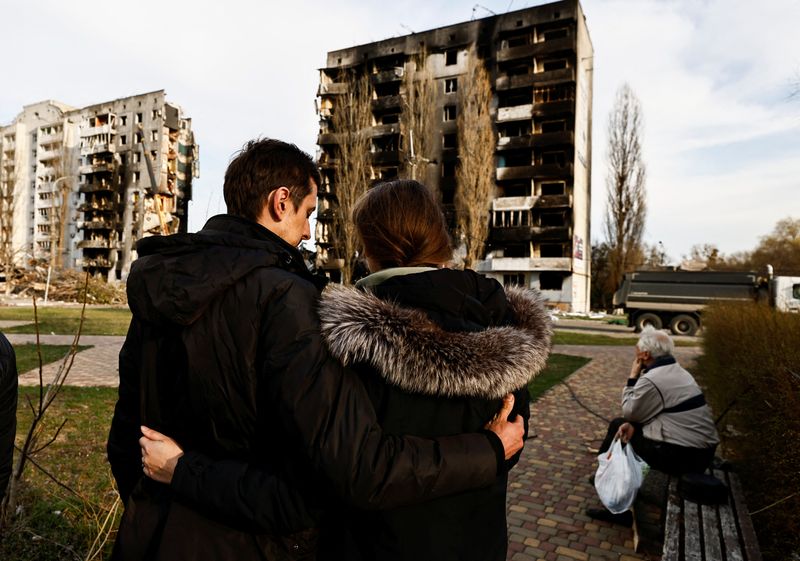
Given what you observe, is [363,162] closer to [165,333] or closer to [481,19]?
[481,19]

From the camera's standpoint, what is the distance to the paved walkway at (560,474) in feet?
12.3

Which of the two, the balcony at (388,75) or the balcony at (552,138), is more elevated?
the balcony at (388,75)

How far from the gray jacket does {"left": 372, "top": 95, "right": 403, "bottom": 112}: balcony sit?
45.0 metres

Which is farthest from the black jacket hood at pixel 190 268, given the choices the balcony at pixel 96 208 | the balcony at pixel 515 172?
the balcony at pixel 96 208

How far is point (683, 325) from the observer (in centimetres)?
2255

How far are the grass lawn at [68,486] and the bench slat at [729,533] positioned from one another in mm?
3641

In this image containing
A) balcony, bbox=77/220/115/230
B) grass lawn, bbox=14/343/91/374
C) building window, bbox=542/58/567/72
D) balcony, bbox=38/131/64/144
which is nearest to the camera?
grass lawn, bbox=14/343/91/374

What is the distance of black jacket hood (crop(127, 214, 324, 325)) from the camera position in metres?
1.30

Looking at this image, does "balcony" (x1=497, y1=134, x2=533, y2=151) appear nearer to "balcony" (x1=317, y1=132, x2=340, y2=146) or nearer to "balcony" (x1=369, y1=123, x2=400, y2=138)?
"balcony" (x1=369, y1=123, x2=400, y2=138)

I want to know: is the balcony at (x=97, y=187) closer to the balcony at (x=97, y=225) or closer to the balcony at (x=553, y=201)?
the balcony at (x=97, y=225)

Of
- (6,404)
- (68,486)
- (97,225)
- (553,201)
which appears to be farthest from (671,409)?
(97,225)

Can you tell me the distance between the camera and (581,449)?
6098 millimetres

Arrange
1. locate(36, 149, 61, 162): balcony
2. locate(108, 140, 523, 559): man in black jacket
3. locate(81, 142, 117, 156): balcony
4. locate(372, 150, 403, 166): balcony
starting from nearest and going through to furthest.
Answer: locate(108, 140, 523, 559): man in black jacket, locate(372, 150, 403, 166): balcony, locate(81, 142, 117, 156): balcony, locate(36, 149, 61, 162): balcony

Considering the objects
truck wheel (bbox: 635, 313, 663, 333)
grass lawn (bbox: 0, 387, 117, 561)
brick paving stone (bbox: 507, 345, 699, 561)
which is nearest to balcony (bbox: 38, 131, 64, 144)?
truck wheel (bbox: 635, 313, 663, 333)
